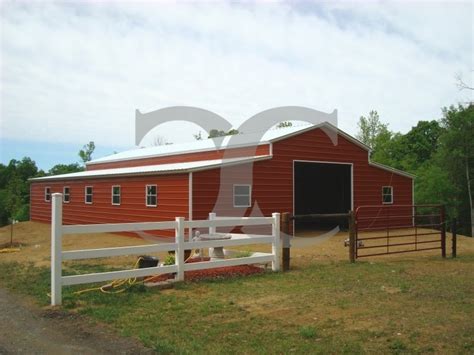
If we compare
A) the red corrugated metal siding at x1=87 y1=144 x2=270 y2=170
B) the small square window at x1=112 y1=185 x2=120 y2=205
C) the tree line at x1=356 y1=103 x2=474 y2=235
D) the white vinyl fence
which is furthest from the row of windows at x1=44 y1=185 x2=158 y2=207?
the tree line at x1=356 y1=103 x2=474 y2=235

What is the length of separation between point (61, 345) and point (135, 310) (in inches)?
59.2

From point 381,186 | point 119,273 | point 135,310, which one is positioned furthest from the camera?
point 381,186

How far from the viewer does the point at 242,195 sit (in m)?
19.5

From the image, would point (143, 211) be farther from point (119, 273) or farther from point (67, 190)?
point (119, 273)

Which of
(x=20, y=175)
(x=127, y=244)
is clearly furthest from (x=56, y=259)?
(x=20, y=175)

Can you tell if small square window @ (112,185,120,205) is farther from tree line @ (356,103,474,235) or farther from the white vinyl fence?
tree line @ (356,103,474,235)

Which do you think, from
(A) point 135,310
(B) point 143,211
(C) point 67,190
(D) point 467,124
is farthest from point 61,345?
(D) point 467,124

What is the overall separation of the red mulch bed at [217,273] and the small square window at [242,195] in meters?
9.03

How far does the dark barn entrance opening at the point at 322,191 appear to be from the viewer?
24.5 metres

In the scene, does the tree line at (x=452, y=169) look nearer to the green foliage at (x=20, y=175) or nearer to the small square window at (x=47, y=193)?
the small square window at (x=47, y=193)

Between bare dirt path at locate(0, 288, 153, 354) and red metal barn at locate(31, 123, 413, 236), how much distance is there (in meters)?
11.4

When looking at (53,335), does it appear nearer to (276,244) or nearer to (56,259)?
(56,259)

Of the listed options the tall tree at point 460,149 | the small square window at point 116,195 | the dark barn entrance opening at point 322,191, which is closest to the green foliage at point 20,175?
the small square window at point 116,195

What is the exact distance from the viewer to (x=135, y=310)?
6.60m
